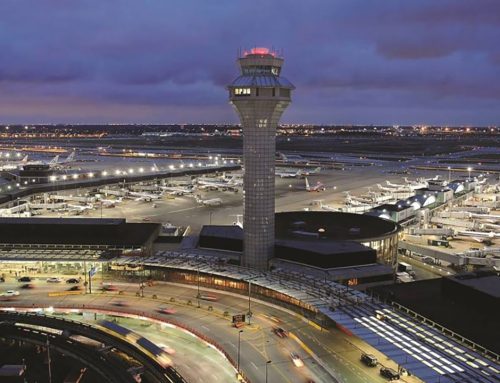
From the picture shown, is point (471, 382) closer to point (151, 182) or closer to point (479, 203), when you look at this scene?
point (479, 203)

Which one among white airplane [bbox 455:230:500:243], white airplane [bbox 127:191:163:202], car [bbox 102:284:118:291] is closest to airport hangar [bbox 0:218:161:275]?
car [bbox 102:284:118:291]

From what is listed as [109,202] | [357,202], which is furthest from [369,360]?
[109,202]

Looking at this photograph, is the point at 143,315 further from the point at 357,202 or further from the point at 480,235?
the point at 357,202

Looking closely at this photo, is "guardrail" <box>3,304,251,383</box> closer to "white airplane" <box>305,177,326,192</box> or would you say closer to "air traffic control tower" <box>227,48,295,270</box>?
"air traffic control tower" <box>227,48,295,270</box>

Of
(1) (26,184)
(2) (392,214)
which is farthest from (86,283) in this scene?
(1) (26,184)

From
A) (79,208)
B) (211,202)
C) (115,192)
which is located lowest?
(79,208)

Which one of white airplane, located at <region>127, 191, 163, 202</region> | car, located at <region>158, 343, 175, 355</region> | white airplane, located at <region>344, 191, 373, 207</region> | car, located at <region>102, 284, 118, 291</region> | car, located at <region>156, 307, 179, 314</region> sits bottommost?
car, located at <region>158, 343, 175, 355</region>
